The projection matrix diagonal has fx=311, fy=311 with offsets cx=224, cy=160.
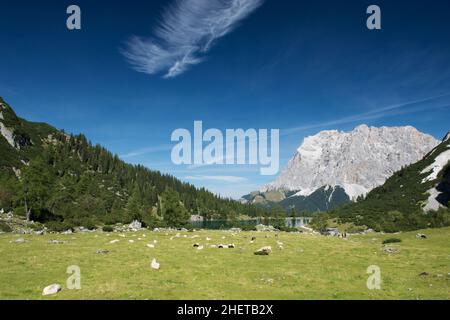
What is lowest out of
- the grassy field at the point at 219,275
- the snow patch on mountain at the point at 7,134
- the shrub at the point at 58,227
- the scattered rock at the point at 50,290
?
the shrub at the point at 58,227

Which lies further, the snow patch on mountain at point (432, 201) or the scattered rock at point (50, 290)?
the snow patch on mountain at point (432, 201)

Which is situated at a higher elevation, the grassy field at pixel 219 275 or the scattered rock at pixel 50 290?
the scattered rock at pixel 50 290

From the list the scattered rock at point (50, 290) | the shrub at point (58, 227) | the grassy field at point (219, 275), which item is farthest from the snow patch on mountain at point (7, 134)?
the scattered rock at point (50, 290)

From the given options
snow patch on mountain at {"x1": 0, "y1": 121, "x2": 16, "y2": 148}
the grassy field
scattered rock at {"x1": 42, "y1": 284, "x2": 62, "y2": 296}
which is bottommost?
the grassy field

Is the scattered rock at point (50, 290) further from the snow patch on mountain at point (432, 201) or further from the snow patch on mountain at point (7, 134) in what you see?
the snow patch on mountain at point (7, 134)

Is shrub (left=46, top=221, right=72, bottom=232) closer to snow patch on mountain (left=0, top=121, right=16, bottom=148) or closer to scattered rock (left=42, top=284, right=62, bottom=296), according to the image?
scattered rock (left=42, top=284, right=62, bottom=296)

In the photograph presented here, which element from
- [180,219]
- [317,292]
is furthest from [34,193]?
[317,292]

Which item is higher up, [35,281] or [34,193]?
[34,193]

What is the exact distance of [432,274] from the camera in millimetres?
24672

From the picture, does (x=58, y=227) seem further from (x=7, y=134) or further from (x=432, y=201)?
(x=432, y=201)

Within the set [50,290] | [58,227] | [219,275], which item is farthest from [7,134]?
[219,275]

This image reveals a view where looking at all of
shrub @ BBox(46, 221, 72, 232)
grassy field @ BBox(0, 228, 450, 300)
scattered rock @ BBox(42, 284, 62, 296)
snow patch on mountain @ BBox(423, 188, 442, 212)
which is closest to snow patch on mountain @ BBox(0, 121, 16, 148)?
shrub @ BBox(46, 221, 72, 232)

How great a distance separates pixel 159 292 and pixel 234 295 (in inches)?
176
